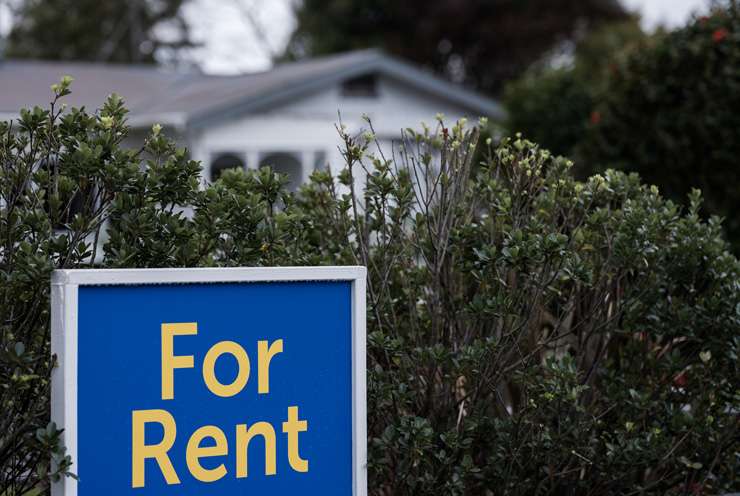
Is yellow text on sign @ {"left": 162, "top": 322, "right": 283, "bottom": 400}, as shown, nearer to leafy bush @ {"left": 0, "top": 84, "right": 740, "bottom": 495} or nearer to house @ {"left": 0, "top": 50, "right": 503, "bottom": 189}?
leafy bush @ {"left": 0, "top": 84, "right": 740, "bottom": 495}

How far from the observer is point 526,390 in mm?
4262

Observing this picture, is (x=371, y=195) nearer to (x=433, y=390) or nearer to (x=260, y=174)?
(x=260, y=174)

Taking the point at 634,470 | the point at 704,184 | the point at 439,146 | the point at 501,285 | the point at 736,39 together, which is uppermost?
the point at 736,39

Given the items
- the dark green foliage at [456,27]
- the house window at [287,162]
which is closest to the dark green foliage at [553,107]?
the house window at [287,162]

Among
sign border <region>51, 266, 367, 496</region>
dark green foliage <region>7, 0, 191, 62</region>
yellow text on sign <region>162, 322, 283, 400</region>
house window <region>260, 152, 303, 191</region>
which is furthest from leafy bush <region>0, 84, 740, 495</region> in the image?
dark green foliage <region>7, 0, 191, 62</region>

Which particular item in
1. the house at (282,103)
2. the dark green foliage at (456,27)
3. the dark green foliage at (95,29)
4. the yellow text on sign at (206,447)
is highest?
the dark green foliage at (95,29)

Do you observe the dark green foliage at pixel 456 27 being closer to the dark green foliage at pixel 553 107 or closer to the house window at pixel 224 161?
the house window at pixel 224 161

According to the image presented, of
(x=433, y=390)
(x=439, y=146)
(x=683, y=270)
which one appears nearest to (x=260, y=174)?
(x=439, y=146)

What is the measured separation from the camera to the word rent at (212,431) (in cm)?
317

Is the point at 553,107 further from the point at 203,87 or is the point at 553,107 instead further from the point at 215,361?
the point at 215,361

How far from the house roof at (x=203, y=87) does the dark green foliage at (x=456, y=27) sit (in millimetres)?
15915

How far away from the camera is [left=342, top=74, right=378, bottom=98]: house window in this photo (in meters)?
20.6

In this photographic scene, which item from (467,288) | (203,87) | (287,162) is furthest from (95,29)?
(467,288)

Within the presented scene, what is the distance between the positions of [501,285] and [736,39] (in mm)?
6186
